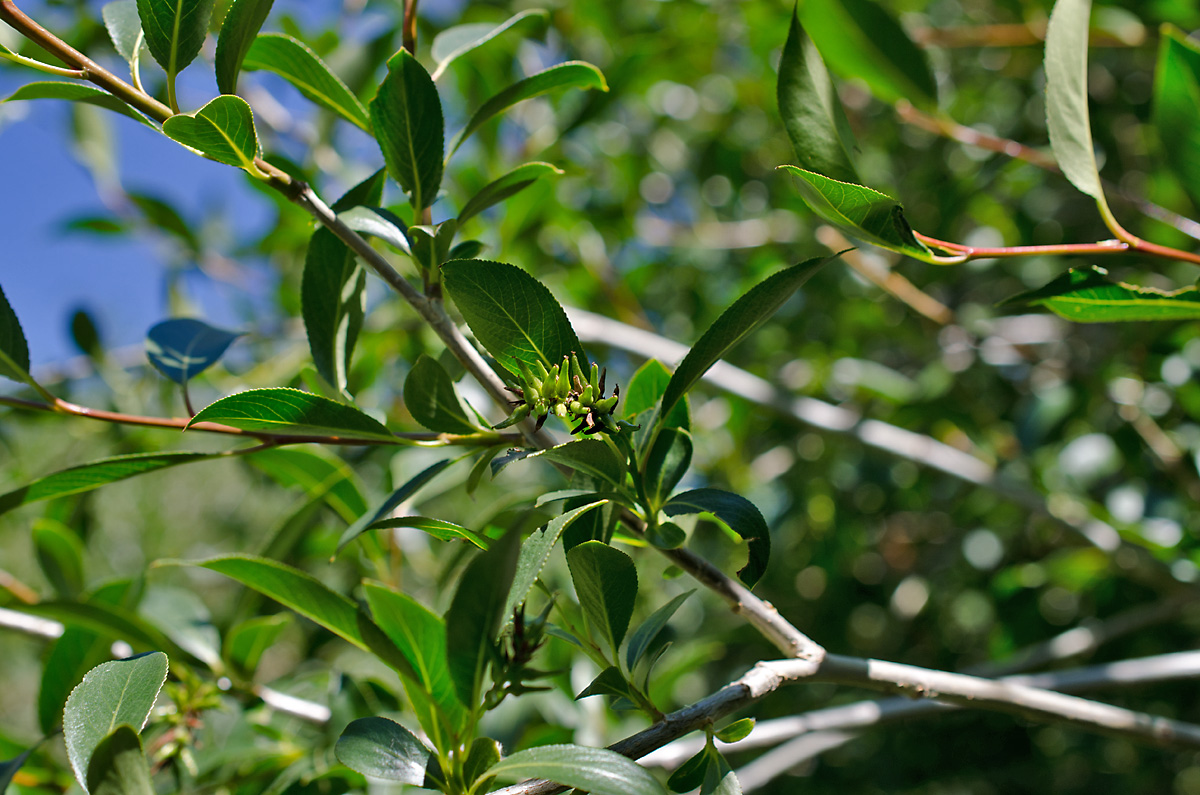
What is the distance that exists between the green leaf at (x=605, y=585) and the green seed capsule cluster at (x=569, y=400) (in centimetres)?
6

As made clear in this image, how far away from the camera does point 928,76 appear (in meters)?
0.68

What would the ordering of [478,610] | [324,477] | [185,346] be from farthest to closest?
[324,477], [185,346], [478,610]

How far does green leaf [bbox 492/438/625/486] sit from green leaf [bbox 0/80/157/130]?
239 mm

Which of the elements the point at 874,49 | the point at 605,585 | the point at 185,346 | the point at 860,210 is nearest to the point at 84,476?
the point at 185,346

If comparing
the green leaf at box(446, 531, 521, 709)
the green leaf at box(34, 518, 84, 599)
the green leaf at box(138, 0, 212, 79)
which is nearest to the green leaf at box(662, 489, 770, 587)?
the green leaf at box(446, 531, 521, 709)

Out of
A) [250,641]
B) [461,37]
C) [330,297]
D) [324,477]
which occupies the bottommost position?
[250,641]

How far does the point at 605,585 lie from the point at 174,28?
0.35 m

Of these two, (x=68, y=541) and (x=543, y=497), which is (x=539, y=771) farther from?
(x=68, y=541)

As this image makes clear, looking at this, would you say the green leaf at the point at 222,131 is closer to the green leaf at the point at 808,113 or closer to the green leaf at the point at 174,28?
the green leaf at the point at 174,28

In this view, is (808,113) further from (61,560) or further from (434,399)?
Result: (61,560)

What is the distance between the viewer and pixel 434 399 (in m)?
0.38

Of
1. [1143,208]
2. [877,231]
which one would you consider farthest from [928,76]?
[877,231]

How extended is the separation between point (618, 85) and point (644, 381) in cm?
66

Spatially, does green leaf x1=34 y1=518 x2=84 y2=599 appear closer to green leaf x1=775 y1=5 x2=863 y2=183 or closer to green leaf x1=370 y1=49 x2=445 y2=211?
green leaf x1=370 y1=49 x2=445 y2=211
